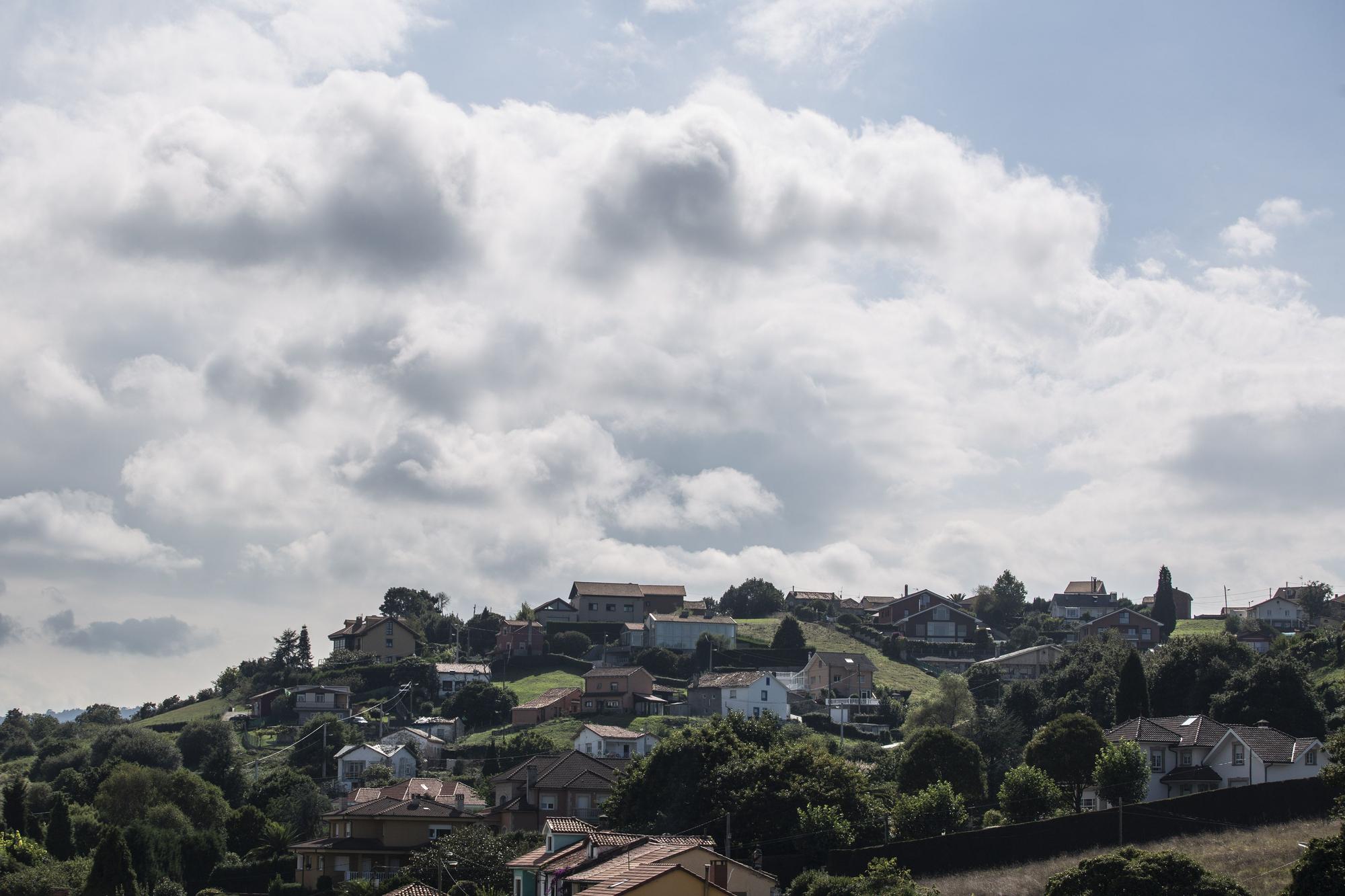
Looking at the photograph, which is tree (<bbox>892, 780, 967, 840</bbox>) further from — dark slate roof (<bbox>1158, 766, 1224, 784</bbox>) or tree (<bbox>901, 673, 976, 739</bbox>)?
tree (<bbox>901, 673, 976, 739</bbox>)

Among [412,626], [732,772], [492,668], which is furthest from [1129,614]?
[732,772]

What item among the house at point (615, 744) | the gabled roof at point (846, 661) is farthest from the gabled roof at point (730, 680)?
the house at point (615, 744)

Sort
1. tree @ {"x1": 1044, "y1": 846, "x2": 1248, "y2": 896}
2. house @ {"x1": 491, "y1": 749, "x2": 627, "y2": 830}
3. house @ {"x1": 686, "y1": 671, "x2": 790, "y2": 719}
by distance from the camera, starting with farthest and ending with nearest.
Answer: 1. house @ {"x1": 686, "y1": 671, "x2": 790, "y2": 719}
2. house @ {"x1": 491, "y1": 749, "x2": 627, "y2": 830}
3. tree @ {"x1": 1044, "y1": 846, "x2": 1248, "y2": 896}

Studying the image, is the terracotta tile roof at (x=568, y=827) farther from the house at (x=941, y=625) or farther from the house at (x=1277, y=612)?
the house at (x=1277, y=612)

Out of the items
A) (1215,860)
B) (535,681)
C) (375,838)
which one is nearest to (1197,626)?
(535,681)

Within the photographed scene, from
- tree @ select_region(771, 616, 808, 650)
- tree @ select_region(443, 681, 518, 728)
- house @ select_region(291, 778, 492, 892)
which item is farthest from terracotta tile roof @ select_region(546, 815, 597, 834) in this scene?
tree @ select_region(771, 616, 808, 650)

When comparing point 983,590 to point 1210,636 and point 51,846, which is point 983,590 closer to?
point 1210,636

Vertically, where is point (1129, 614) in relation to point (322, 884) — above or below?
above
